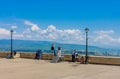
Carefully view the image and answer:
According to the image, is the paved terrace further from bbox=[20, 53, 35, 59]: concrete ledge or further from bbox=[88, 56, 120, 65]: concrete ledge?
bbox=[20, 53, 35, 59]: concrete ledge

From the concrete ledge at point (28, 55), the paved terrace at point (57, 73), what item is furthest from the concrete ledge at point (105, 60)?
the concrete ledge at point (28, 55)

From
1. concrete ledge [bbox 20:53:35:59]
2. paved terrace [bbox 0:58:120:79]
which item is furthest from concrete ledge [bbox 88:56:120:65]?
concrete ledge [bbox 20:53:35:59]

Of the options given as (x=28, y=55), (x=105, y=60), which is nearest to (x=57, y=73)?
(x=105, y=60)

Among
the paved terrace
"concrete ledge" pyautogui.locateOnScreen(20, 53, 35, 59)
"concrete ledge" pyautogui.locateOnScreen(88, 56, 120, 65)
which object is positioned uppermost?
"concrete ledge" pyautogui.locateOnScreen(20, 53, 35, 59)

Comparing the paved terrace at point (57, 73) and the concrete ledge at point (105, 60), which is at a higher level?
the concrete ledge at point (105, 60)

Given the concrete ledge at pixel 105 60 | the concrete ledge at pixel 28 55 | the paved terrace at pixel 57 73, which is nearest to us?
the paved terrace at pixel 57 73

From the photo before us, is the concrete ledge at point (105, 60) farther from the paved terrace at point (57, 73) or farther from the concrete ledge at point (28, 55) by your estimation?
the concrete ledge at point (28, 55)

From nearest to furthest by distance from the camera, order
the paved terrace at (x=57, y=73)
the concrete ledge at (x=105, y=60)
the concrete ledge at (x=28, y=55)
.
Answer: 1. the paved terrace at (x=57, y=73)
2. the concrete ledge at (x=105, y=60)
3. the concrete ledge at (x=28, y=55)

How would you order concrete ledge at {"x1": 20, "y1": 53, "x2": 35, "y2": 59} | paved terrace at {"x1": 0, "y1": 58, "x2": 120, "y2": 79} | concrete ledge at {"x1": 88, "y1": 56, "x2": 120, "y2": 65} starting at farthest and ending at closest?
1. concrete ledge at {"x1": 20, "y1": 53, "x2": 35, "y2": 59}
2. concrete ledge at {"x1": 88, "y1": 56, "x2": 120, "y2": 65}
3. paved terrace at {"x1": 0, "y1": 58, "x2": 120, "y2": 79}

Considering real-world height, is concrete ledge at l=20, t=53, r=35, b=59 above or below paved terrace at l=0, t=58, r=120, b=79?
above

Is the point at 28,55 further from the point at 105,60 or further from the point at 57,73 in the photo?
the point at 57,73

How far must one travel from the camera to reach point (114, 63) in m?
29.6

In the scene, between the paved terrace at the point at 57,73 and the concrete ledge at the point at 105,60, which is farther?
the concrete ledge at the point at 105,60

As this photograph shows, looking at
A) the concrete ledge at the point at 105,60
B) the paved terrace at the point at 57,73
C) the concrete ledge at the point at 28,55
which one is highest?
the concrete ledge at the point at 28,55
